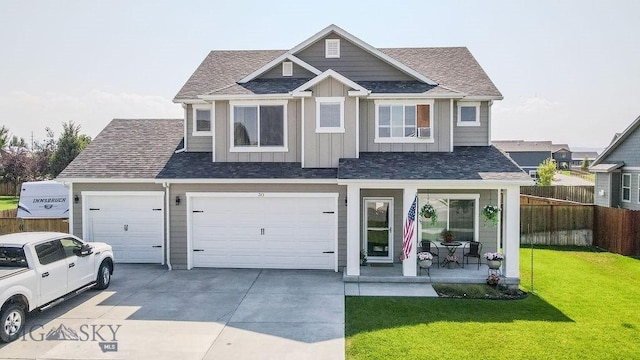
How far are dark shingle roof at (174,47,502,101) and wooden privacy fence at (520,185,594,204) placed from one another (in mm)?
14672

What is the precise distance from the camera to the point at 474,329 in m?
8.91

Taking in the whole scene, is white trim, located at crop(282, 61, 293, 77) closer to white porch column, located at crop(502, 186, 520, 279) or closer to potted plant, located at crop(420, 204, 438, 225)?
potted plant, located at crop(420, 204, 438, 225)

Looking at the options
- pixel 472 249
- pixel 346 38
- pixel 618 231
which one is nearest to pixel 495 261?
pixel 472 249

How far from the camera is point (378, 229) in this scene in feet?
47.0

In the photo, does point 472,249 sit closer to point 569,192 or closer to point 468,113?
point 468,113

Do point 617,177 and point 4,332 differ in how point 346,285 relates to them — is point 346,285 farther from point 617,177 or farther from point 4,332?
point 617,177

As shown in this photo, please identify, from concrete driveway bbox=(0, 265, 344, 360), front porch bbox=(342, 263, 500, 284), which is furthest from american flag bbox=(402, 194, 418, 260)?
concrete driveway bbox=(0, 265, 344, 360)

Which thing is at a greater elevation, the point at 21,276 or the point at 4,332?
the point at 21,276

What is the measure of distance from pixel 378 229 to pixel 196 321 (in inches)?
270

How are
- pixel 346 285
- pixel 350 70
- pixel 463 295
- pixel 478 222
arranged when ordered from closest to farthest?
pixel 463 295 < pixel 346 285 < pixel 478 222 < pixel 350 70

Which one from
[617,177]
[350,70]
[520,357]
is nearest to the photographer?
[520,357]

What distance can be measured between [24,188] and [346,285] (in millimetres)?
18622

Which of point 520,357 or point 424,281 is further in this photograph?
point 424,281

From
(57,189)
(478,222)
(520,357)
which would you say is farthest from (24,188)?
(520,357)
